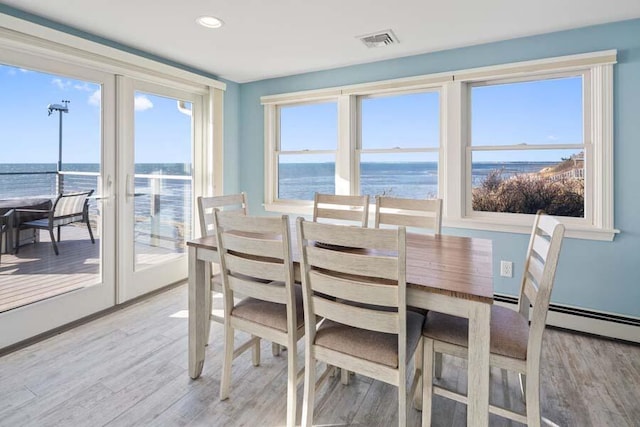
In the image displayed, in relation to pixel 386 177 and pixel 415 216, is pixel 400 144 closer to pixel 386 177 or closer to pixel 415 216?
pixel 386 177

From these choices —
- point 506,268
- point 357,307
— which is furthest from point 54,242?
point 506,268

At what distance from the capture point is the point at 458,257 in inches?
69.9

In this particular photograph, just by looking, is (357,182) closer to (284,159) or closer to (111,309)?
(284,159)

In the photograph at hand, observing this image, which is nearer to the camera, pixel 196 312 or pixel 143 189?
pixel 196 312

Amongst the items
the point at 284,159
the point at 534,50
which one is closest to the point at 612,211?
the point at 534,50

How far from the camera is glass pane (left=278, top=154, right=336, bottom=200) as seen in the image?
12.6ft

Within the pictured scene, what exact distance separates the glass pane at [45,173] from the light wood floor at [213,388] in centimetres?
48

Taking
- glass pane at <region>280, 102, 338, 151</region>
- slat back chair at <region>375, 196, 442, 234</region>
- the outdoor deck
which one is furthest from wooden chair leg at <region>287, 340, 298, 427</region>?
glass pane at <region>280, 102, 338, 151</region>

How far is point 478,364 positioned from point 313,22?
7.73ft

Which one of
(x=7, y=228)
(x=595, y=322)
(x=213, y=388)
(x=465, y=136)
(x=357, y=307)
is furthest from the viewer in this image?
(x=465, y=136)

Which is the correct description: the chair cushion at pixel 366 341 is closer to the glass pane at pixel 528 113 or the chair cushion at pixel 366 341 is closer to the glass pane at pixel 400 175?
the glass pane at pixel 400 175

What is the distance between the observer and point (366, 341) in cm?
150

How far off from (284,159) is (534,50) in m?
2.57

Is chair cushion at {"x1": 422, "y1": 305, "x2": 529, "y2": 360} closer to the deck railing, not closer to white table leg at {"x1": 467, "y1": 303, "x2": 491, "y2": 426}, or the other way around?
white table leg at {"x1": 467, "y1": 303, "x2": 491, "y2": 426}
